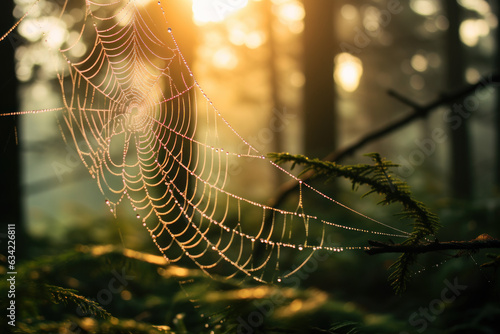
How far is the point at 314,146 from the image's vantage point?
6090 mm

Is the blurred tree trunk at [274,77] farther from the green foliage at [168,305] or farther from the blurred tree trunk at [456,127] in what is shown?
the green foliage at [168,305]

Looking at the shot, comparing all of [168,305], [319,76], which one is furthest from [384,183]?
[319,76]

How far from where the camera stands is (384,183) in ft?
4.10

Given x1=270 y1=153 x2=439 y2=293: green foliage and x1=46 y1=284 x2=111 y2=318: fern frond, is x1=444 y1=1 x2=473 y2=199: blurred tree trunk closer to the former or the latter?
x1=270 y1=153 x2=439 y2=293: green foliage

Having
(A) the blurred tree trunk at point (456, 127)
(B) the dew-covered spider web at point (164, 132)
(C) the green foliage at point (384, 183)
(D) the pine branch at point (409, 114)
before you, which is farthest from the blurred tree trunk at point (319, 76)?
(C) the green foliage at point (384, 183)

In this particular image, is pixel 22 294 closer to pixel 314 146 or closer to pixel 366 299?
pixel 366 299

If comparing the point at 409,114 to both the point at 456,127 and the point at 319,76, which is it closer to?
the point at 319,76

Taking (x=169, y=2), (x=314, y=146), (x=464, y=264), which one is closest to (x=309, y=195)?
(x=314, y=146)

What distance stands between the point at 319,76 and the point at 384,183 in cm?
506

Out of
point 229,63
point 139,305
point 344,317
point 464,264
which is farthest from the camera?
point 229,63

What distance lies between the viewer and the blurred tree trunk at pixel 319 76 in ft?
19.8

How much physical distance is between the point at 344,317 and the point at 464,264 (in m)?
1.93

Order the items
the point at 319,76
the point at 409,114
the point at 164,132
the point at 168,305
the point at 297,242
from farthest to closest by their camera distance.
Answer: the point at 319,76
the point at 297,242
the point at 164,132
the point at 168,305
the point at 409,114

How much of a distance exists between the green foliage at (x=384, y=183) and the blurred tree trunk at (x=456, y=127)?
8.56 m
